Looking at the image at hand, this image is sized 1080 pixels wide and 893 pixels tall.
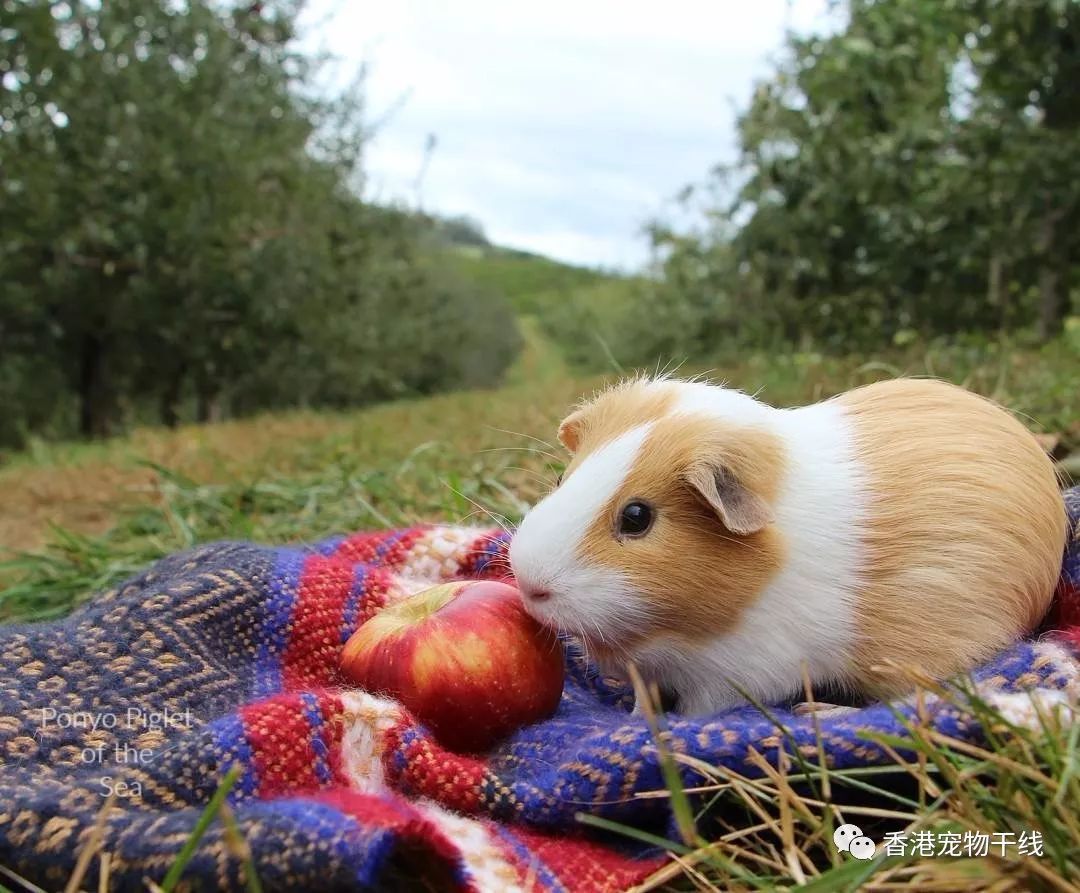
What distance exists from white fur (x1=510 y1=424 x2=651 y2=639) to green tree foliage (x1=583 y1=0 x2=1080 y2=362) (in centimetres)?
376

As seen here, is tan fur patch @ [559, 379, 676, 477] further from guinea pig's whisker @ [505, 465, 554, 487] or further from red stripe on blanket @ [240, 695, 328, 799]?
red stripe on blanket @ [240, 695, 328, 799]

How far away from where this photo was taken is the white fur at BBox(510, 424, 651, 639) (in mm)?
1308

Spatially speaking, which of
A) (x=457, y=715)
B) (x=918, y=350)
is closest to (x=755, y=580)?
(x=457, y=715)

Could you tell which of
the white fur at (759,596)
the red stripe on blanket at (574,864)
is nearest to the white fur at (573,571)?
the white fur at (759,596)

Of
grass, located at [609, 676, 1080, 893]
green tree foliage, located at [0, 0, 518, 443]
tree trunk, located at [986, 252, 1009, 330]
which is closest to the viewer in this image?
grass, located at [609, 676, 1080, 893]

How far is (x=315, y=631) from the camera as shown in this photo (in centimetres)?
157

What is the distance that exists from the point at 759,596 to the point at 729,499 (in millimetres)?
155

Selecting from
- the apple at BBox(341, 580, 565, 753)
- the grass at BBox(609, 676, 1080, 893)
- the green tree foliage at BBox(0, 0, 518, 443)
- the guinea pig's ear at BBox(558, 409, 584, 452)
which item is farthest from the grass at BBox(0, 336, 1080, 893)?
the green tree foliage at BBox(0, 0, 518, 443)

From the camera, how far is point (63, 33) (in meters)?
8.34

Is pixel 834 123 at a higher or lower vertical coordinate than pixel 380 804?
higher

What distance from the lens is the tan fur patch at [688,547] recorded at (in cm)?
132

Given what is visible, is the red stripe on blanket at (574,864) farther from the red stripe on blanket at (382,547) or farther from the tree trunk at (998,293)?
the tree trunk at (998,293)

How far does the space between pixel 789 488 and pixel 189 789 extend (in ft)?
2.99

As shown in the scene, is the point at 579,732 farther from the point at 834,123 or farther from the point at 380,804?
the point at 834,123
